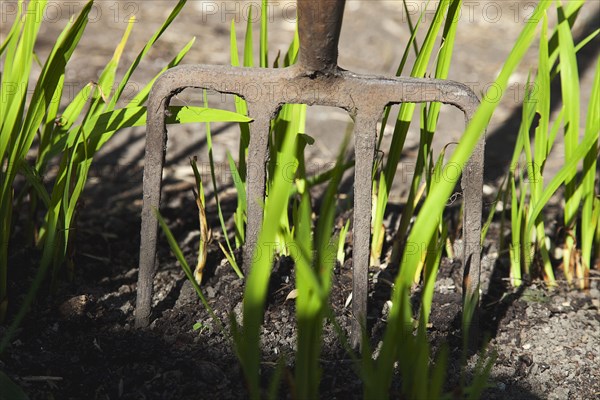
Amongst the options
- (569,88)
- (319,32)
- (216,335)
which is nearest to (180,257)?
(216,335)

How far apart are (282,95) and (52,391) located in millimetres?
706

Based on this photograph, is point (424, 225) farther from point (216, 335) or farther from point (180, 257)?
point (216, 335)

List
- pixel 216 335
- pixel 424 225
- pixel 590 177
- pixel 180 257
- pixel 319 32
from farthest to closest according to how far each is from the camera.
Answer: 1. pixel 590 177
2. pixel 216 335
3. pixel 319 32
4. pixel 180 257
5. pixel 424 225

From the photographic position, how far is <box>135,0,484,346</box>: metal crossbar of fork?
61.3 inches

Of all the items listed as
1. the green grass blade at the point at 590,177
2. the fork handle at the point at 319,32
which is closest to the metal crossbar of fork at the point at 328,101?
the fork handle at the point at 319,32

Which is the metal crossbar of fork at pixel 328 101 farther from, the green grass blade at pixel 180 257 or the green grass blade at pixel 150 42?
the green grass blade at pixel 180 257

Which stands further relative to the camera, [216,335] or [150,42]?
[216,335]

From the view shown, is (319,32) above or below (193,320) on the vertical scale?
above

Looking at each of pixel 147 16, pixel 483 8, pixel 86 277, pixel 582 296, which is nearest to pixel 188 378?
pixel 86 277

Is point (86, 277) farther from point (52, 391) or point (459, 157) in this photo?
point (459, 157)


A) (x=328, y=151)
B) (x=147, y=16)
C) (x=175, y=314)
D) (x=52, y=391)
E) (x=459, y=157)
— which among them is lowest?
(x=52, y=391)

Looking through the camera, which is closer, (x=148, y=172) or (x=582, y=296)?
(x=148, y=172)

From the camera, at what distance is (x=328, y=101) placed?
A: 1.60 m

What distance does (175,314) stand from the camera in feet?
5.84
